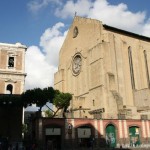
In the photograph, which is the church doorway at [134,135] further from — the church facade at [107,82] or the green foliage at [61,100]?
the green foliage at [61,100]

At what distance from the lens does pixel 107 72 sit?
136 ft

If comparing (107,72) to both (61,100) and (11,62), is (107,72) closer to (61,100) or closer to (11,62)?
(61,100)

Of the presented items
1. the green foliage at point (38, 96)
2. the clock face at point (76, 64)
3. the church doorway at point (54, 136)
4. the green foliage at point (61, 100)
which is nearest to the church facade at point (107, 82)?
the clock face at point (76, 64)

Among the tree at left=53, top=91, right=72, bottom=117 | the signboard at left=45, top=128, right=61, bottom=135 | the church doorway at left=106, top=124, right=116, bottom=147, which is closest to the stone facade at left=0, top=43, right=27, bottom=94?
the tree at left=53, top=91, right=72, bottom=117

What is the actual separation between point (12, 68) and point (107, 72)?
1569 cm

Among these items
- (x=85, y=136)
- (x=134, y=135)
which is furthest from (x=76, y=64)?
(x=85, y=136)

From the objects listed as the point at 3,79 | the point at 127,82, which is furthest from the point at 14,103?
the point at 127,82

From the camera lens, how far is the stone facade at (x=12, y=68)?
124 ft

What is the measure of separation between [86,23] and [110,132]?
24.1 m

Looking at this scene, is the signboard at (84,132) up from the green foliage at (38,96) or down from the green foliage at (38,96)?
down

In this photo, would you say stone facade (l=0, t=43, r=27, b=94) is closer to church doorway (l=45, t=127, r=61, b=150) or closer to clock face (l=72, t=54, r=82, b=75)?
church doorway (l=45, t=127, r=61, b=150)

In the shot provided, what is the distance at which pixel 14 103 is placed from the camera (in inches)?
1230

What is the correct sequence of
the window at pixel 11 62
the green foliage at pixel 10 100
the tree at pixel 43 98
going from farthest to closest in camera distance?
the window at pixel 11 62, the tree at pixel 43 98, the green foliage at pixel 10 100

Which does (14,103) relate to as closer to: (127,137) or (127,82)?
(127,137)
